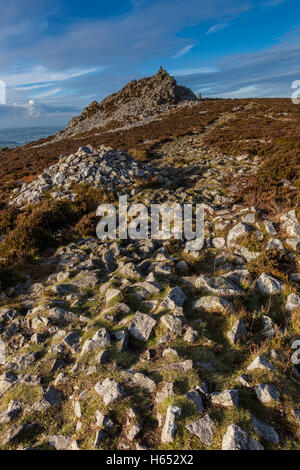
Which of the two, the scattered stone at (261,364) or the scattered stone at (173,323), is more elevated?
the scattered stone at (173,323)

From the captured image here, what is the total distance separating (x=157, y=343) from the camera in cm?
513

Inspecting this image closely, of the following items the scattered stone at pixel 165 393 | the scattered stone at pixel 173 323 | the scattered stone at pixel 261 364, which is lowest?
the scattered stone at pixel 165 393

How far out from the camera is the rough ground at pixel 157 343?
3602mm

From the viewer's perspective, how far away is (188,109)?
64188 millimetres

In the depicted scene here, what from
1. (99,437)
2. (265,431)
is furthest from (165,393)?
(265,431)

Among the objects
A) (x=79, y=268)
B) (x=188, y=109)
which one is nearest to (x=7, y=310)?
(x=79, y=268)

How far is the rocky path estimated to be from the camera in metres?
3.59

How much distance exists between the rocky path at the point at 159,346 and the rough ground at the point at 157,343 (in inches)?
0.9

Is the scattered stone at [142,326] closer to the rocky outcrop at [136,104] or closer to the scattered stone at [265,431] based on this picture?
the scattered stone at [265,431]

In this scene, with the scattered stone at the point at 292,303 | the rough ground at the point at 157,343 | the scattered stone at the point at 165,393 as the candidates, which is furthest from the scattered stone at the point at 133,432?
the scattered stone at the point at 292,303

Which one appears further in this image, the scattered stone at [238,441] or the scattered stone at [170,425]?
the scattered stone at [170,425]

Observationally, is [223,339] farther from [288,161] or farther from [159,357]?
[288,161]

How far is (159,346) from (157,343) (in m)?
0.10

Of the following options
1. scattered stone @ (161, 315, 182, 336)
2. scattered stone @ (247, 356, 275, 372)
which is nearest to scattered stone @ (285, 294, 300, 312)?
scattered stone @ (247, 356, 275, 372)
